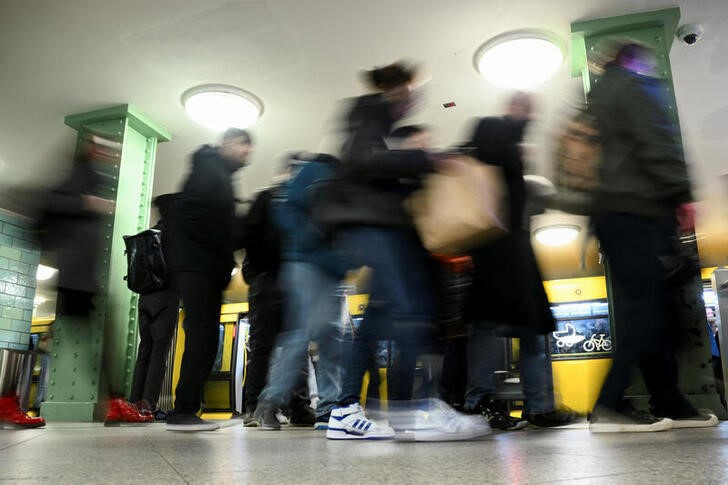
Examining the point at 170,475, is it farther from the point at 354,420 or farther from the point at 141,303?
the point at 141,303

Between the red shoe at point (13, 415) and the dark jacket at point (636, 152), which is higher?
the dark jacket at point (636, 152)

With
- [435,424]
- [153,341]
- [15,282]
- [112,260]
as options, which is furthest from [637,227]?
[15,282]

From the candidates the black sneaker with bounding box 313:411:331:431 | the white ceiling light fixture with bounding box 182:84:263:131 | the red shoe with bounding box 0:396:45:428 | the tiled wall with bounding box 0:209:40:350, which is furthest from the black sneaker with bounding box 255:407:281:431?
the tiled wall with bounding box 0:209:40:350

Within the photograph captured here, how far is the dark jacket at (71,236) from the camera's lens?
2910mm

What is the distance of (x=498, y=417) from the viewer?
2842 mm

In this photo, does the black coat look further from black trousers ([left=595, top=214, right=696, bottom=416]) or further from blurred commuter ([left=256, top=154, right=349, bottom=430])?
blurred commuter ([left=256, top=154, right=349, bottom=430])

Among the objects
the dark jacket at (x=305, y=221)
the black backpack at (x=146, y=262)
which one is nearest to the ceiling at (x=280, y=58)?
the black backpack at (x=146, y=262)

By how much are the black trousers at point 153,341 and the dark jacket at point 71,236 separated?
1.27 metres

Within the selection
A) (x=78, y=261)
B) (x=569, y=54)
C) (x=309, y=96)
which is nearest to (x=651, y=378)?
(x=78, y=261)

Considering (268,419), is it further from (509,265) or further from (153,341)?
(509,265)

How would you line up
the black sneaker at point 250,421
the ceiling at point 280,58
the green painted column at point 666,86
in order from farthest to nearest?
1. the ceiling at point 280,58
2. the black sneaker at point 250,421
3. the green painted column at point 666,86

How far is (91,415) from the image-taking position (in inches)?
194

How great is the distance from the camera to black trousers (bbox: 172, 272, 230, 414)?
266cm

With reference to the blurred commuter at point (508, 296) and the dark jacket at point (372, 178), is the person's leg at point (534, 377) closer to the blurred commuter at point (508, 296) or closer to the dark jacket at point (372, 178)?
the blurred commuter at point (508, 296)
